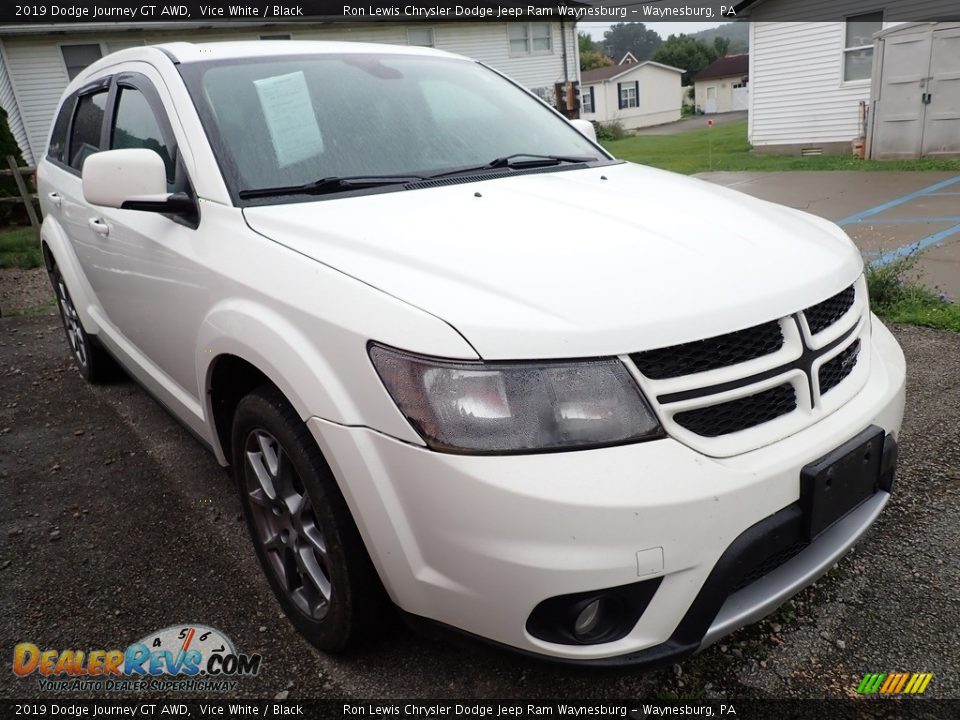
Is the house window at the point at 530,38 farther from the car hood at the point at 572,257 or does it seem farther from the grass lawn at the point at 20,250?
the car hood at the point at 572,257

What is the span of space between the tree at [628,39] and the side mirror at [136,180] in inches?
5667

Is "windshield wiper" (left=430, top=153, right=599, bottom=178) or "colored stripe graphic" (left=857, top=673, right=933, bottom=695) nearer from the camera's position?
"colored stripe graphic" (left=857, top=673, right=933, bottom=695)

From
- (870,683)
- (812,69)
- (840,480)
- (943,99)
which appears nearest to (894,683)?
(870,683)

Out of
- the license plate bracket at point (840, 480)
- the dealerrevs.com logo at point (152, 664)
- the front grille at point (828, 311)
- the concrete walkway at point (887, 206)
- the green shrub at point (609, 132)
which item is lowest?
the green shrub at point (609, 132)

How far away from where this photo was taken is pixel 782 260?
184 cm

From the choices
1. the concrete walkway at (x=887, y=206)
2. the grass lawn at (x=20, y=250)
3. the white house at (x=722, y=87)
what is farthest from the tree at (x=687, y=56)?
the grass lawn at (x=20, y=250)

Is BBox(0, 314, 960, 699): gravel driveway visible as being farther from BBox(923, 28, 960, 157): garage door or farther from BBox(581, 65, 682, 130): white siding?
BBox(581, 65, 682, 130): white siding

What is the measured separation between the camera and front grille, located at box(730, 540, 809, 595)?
1.65m

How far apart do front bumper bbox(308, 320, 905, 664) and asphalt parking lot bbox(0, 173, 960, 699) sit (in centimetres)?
15

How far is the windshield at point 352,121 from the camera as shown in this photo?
7.65 feet

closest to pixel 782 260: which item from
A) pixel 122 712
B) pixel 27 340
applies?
pixel 122 712

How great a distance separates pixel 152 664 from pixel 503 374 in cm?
152

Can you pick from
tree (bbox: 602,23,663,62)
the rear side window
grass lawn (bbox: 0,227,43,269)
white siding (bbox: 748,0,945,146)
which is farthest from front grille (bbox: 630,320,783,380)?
tree (bbox: 602,23,663,62)

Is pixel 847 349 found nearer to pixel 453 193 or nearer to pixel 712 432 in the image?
pixel 712 432
